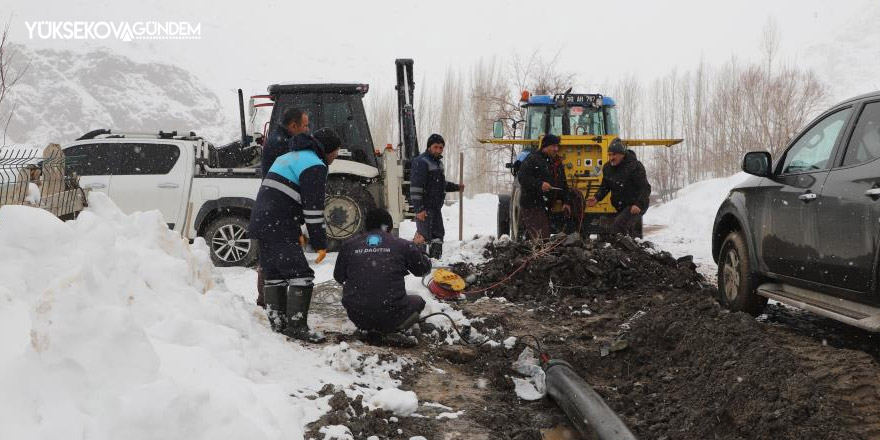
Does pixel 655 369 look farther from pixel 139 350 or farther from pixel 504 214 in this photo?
pixel 504 214

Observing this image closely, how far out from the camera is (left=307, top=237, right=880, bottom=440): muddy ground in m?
3.54

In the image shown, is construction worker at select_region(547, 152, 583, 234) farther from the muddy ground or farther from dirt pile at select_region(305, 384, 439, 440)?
dirt pile at select_region(305, 384, 439, 440)

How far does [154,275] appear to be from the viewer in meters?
4.09

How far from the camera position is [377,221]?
549 cm

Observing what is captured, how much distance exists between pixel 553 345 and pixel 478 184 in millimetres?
29843

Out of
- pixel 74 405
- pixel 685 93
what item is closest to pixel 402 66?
pixel 74 405

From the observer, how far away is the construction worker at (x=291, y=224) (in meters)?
5.39

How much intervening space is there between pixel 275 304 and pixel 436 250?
13.7 feet

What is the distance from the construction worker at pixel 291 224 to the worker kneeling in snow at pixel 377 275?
0.98ft

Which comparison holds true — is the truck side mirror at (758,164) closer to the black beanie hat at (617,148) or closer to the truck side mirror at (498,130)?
the black beanie hat at (617,148)

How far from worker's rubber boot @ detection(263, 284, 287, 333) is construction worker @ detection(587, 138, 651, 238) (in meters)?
5.07

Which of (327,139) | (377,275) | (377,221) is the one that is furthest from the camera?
(327,139)

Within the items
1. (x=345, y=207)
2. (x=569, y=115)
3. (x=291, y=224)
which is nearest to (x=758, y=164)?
(x=291, y=224)

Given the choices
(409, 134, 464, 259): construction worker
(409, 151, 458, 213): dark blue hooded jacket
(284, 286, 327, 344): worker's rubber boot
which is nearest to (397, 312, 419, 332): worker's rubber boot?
(284, 286, 327, 344): worker's rubber boot
